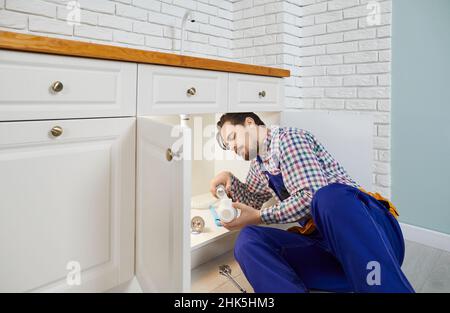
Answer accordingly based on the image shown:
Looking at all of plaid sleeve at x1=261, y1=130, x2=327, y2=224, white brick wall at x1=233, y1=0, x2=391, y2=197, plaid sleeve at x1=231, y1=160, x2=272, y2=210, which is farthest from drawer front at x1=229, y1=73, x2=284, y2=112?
white brick wall at x1=233, y1=0, x2=391, y2=197

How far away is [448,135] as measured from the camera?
191 centimetres

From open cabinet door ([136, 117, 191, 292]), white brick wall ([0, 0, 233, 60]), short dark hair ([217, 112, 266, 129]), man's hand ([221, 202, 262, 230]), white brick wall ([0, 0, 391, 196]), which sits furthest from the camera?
white brick wall ([0, 0, 391, 196])

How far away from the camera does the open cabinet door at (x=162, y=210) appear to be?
2.83 ft

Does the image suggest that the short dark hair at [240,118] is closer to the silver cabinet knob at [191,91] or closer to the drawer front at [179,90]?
the drawer front at [179,90]

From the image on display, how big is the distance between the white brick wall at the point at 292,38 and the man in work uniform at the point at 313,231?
37.2 inches

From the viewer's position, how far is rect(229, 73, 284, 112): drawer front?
5.20 feet

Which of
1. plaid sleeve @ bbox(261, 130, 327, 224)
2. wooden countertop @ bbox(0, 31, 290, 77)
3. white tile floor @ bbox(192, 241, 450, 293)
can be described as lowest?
white tile floor @ bbox(192, 241, 450, 293)

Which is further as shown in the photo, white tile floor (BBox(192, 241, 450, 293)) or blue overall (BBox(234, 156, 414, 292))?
white tile floor (BBox(192, 241, 450, 293))

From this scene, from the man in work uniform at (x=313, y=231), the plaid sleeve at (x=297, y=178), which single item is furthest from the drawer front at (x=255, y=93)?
the plaid sleeve at (x=297, y=178)

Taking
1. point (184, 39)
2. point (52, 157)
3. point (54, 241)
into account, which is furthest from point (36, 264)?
point (184, 39)

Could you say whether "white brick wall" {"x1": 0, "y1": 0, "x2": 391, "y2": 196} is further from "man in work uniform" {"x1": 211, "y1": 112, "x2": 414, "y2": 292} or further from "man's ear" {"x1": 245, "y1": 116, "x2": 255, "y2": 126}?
"man in work uniform" {"x1": 211, "y1": 112, "x2": 414, "y2": 292}

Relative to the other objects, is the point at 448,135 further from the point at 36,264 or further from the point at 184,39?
the point at 36,264

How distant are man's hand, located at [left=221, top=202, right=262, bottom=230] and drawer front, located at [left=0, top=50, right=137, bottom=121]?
573mm

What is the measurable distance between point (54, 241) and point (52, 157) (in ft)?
0.83
